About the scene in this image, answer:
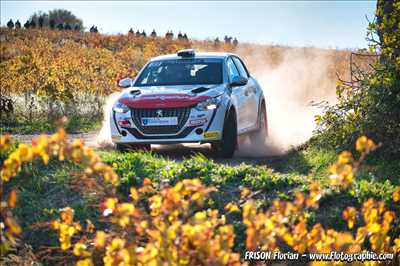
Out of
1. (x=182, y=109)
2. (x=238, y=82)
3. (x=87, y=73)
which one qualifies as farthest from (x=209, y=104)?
(x=87, y=73)

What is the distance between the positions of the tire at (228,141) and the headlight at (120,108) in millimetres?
1444

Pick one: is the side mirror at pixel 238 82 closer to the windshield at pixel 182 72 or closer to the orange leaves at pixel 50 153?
the windshield at pixel 182 72

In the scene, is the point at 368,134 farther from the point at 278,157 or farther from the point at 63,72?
the point at 63,72

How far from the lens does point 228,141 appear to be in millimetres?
14875

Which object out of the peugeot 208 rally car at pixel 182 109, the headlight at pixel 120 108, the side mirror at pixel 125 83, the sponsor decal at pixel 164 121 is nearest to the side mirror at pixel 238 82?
the peugeot 208 rally car at pixel 182 109

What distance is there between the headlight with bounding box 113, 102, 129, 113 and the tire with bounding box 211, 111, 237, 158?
56.8 inches

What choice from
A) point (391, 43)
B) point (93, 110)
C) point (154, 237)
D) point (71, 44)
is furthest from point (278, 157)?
point (71, 44)

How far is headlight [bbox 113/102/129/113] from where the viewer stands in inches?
579

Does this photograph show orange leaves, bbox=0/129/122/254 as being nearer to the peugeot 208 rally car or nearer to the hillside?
the peugeot 208 rally car

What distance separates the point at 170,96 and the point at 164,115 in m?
0.31

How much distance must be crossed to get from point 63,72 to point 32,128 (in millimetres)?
3812

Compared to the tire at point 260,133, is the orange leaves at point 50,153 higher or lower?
higher

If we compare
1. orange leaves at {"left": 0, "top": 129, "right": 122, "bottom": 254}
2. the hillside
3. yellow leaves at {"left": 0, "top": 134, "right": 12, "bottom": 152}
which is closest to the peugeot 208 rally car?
the hillside

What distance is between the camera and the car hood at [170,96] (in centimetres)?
1449
